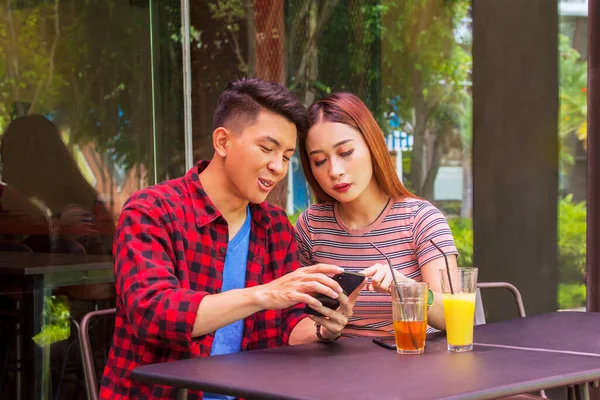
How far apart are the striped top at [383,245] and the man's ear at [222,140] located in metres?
0.47

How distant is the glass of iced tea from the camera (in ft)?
6.51

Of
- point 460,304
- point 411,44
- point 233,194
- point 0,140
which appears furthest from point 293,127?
point 411,44

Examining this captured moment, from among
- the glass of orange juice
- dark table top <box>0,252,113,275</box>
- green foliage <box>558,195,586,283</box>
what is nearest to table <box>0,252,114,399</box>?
dark table top <box>0,252,113,275</box>

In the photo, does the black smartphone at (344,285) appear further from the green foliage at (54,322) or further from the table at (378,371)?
the green foliage at (54,322)

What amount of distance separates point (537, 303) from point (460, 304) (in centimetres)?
265

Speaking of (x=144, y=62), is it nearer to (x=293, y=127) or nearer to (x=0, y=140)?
(x=0, y=140)

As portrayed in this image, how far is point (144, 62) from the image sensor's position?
3.93 m

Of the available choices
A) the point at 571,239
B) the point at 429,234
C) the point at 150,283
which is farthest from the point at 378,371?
the point at 571,239

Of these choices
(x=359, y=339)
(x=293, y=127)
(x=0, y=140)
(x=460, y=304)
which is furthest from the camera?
(x=0, y=140)

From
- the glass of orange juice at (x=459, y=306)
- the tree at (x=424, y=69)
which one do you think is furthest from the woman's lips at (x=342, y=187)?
the tree at (x=424, y=69)

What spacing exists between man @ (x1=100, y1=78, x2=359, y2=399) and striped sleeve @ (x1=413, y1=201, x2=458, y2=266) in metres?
0.36

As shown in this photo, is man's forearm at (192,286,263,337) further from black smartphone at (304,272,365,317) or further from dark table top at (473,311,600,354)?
dark table top at (473,311,600,354)

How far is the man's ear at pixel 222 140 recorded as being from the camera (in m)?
2.44

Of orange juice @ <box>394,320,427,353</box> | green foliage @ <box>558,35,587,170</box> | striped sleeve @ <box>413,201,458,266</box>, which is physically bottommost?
orange juice @ <box>394,320,427,353</box>
